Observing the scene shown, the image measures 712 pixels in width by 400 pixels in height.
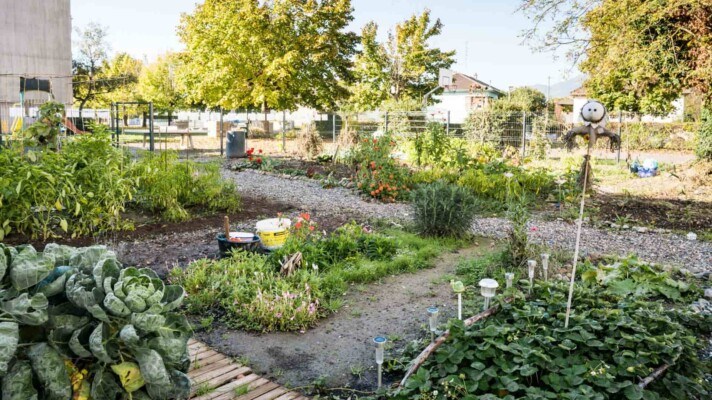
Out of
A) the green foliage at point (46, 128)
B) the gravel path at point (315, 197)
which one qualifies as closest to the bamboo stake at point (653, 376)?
the gravel path at point (315, 197)

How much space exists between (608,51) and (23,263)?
10539mm

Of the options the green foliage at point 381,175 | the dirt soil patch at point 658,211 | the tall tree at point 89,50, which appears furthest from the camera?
the tall tree at point 89,50

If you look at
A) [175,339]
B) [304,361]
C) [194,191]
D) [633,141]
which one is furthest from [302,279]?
[633,141]

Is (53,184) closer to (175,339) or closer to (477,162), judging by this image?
(175,339)

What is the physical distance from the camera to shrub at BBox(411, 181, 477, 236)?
5809 mm

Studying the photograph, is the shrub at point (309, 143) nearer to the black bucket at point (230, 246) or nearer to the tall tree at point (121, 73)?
the black bucket at point (230, 246)

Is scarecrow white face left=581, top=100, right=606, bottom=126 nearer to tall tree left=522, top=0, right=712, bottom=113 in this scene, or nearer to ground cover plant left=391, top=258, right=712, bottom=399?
ground cover plant left=391, top=258, right=712, bottom=399

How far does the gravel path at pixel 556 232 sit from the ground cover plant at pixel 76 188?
2200 mm

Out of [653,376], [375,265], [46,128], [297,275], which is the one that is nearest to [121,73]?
[46,128]

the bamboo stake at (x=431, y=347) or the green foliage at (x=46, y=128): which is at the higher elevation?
the green foliage at (x=46, y=128)

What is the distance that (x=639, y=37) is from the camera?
9.95m

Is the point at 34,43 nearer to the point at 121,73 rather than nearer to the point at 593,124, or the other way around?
the point at 121,73

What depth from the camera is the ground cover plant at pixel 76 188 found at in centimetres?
517

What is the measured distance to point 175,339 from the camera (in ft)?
6.88
